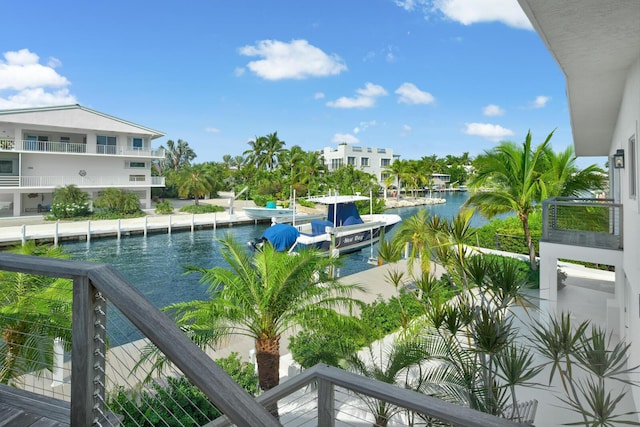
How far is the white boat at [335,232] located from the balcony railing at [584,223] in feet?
44.6

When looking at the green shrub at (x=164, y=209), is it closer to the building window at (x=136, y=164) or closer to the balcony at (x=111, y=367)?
the building window at (x=136, y=164)

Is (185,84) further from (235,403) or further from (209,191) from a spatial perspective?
(235,403)

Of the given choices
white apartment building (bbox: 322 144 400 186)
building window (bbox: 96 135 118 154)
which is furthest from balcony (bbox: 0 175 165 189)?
white apartment building (bbox: 322 144 400 186)

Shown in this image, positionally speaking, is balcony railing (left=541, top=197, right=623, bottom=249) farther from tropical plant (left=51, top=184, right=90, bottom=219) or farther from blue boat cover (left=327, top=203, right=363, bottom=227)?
tropical plant (left=51, top=184, right=90, bottom=219)

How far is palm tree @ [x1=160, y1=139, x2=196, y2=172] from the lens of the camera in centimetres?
9156

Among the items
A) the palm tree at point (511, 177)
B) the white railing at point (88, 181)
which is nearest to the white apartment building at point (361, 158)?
the white railing at point (88, 181)

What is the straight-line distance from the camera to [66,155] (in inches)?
1416

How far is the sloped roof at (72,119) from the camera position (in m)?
33.5

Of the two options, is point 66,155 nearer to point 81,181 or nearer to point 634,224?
point 81,181

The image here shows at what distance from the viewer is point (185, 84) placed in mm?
87688

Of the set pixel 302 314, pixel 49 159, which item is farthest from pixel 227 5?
pixel 302 314

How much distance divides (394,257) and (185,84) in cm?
8822

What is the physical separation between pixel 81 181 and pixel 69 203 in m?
3.98

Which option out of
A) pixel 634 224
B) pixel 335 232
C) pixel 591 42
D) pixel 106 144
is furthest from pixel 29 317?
pixel 106 144
